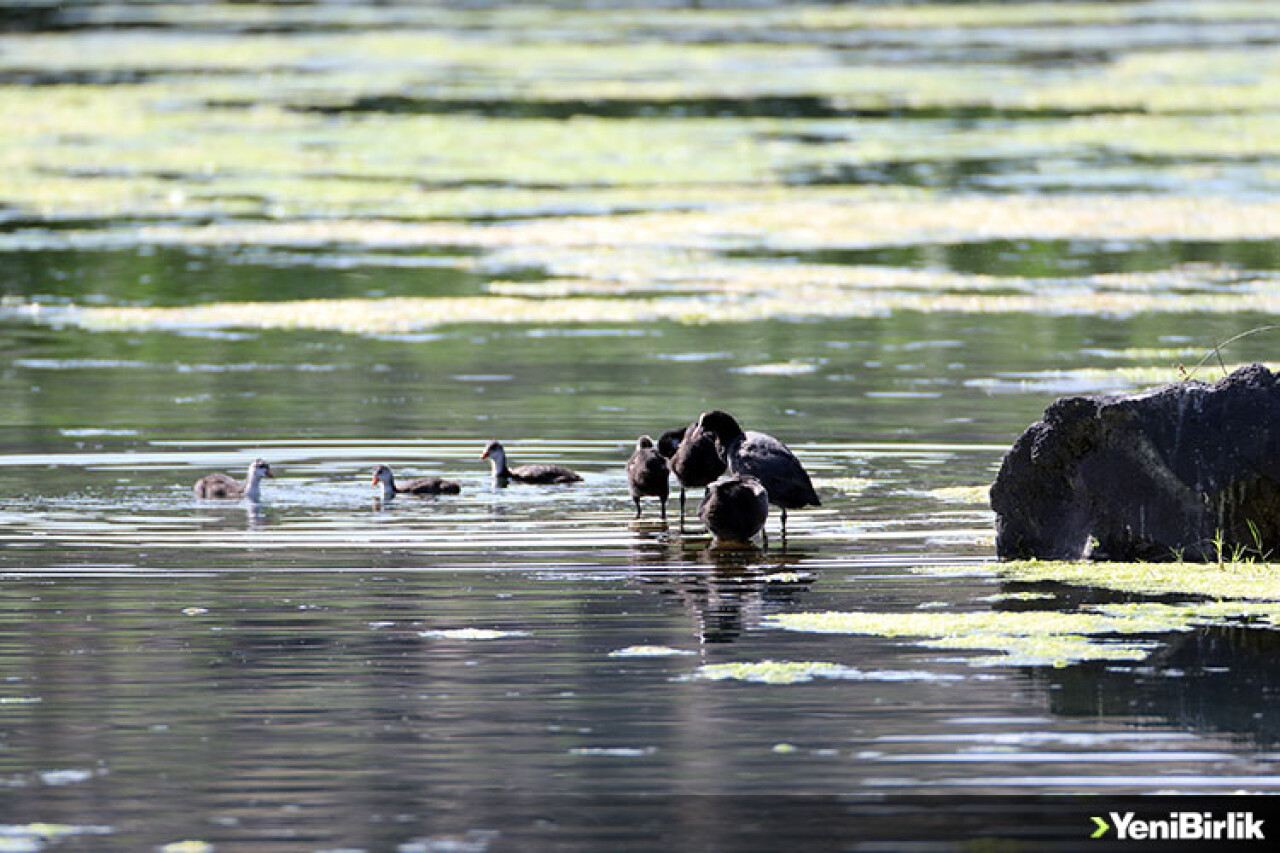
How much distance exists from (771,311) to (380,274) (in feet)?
17.5

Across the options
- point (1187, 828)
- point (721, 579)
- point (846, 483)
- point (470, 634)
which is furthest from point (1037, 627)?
point (846, 483)

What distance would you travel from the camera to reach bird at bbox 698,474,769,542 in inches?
501

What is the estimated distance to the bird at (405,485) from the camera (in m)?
14.4

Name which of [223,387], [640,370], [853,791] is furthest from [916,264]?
[853,791]

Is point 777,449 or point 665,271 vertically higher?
point 665,271

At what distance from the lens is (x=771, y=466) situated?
1331 cm

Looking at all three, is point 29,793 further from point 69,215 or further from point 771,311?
point 69,215

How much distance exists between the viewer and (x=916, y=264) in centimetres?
2775

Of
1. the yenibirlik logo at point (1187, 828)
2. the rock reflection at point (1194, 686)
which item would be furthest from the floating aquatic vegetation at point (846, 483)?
the yenibirlik logo at point (1187, 828)

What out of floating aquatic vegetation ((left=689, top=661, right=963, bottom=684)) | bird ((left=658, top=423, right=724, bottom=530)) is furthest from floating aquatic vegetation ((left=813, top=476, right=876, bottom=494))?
floating aquatic vegetation ((left=689, top=661, right=963, bottom=684))

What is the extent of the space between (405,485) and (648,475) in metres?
1.43

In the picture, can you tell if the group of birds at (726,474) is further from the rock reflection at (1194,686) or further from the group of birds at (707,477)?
the rock reflection at (1194,686)

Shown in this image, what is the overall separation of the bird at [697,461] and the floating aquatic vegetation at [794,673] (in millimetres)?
4197

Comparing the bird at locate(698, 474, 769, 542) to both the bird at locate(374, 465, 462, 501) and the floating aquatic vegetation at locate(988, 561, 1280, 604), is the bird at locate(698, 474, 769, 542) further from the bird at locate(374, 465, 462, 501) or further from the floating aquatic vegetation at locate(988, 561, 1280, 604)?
the bird at locate(374, 465, 462, 501)
